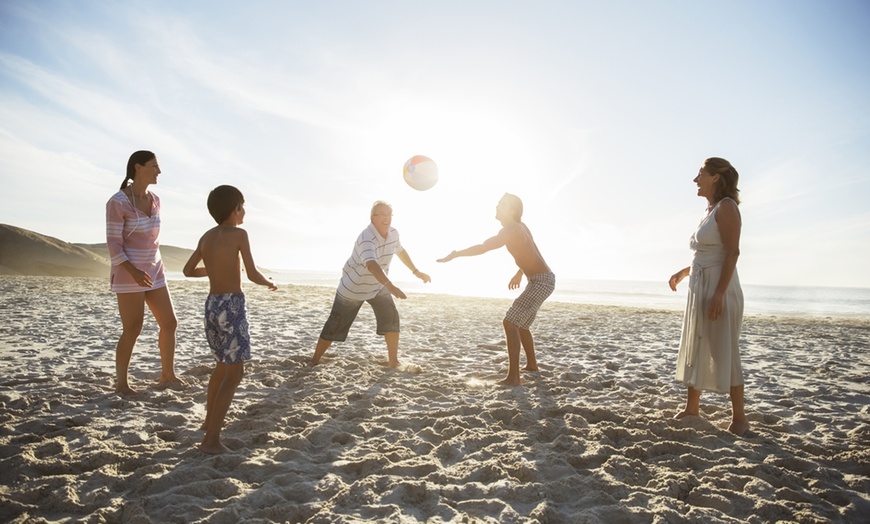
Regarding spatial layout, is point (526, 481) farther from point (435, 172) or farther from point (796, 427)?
point (435, 172)

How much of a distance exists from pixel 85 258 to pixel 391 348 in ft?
104

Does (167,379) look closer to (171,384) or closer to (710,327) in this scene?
(171,384)

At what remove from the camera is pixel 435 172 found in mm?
8094

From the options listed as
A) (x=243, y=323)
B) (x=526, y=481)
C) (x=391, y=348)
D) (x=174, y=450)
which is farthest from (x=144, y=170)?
(x=526, y=481)

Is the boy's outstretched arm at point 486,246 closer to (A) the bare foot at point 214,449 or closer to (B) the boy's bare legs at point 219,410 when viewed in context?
(B) the boy's bare legs at point 219,410

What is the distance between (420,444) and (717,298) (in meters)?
2.46

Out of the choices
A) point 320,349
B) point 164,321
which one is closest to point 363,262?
point 320,349

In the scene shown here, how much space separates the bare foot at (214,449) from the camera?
9.59 feet

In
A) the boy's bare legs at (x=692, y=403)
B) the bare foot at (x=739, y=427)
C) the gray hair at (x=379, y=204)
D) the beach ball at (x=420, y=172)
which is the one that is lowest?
the bare foot at (x=739, y=427)

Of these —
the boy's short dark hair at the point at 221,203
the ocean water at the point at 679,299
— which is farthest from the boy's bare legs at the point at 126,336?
the ocean water at the point at 679,299

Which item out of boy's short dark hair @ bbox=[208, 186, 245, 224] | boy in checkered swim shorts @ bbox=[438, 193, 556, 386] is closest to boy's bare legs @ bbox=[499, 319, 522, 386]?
boy in checkered swim shorts @ bbox=[438, 193, 556, 386]

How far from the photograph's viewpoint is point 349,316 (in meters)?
5.38

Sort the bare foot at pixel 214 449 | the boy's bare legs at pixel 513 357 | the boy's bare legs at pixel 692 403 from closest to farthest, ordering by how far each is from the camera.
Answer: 1. the bare foot at pixel 214 449
2. the boy's bare legs at pixel 692 403
3. the boy's bare legs at pixel 513 357

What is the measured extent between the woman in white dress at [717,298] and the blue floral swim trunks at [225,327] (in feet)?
11.0
